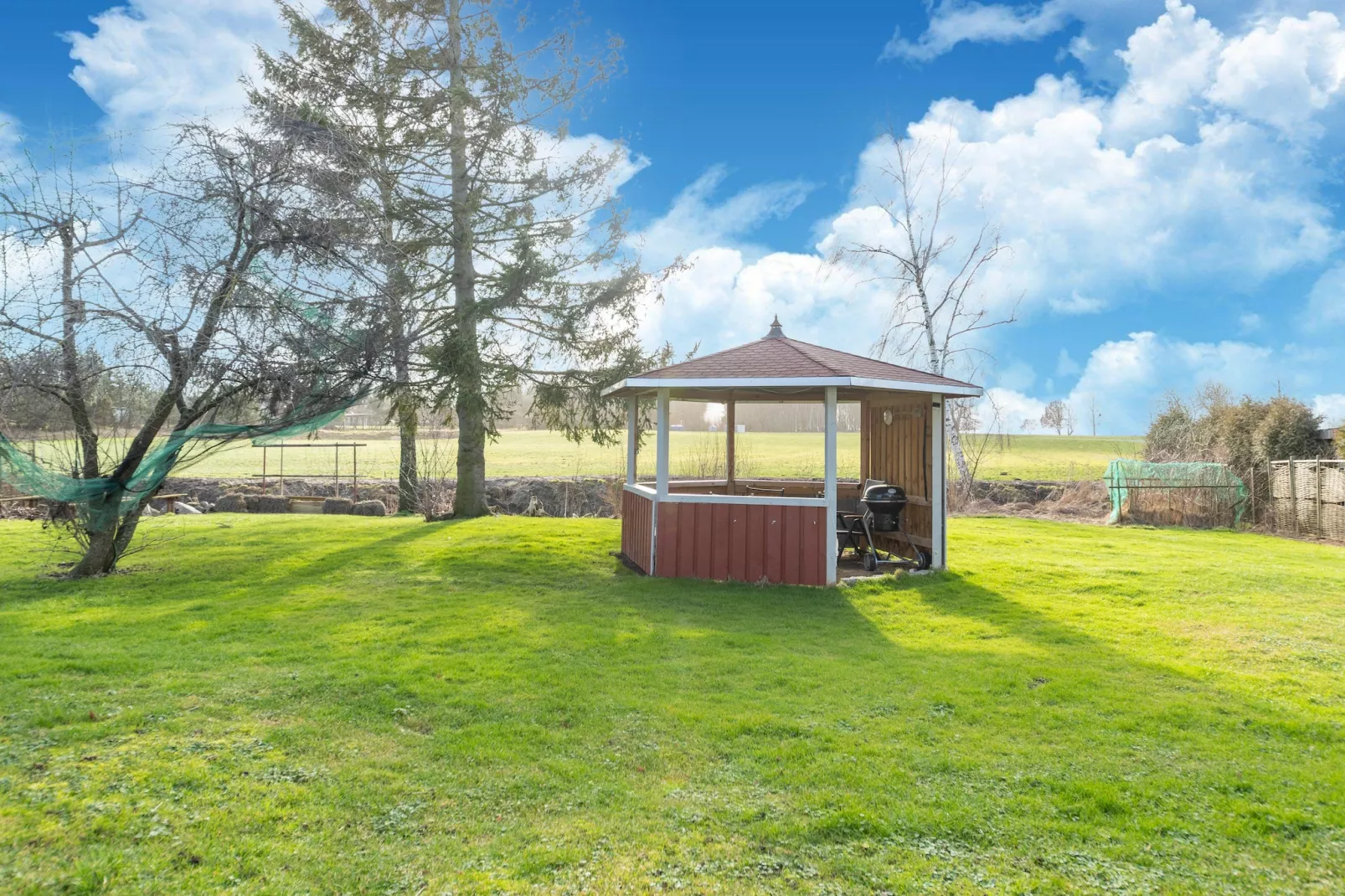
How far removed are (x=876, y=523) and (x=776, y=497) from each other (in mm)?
1350

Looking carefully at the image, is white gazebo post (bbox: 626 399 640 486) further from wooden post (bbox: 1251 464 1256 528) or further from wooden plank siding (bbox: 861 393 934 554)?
wooden post (bbox: 1251 464 1256 528)

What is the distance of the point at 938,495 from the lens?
973 cm

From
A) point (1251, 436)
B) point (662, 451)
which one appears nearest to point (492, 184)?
point (662, 451)

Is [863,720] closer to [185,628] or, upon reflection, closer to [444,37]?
[185,628]

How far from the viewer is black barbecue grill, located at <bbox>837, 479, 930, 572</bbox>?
9.91m

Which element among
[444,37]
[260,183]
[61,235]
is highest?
[444,37]

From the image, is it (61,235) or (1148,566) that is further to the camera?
(1148,566)

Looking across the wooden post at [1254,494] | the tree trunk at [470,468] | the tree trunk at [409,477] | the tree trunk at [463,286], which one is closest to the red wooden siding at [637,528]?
the tree trunk at [463,286]

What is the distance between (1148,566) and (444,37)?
15068 mm

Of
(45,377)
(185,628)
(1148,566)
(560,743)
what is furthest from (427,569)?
(1148,566)

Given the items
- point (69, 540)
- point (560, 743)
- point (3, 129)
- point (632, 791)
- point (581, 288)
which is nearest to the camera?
point (632, 791)

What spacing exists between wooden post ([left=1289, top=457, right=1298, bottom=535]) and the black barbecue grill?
945 cm

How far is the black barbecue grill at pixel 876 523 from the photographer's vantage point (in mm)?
9906

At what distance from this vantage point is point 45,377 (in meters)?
8.09
